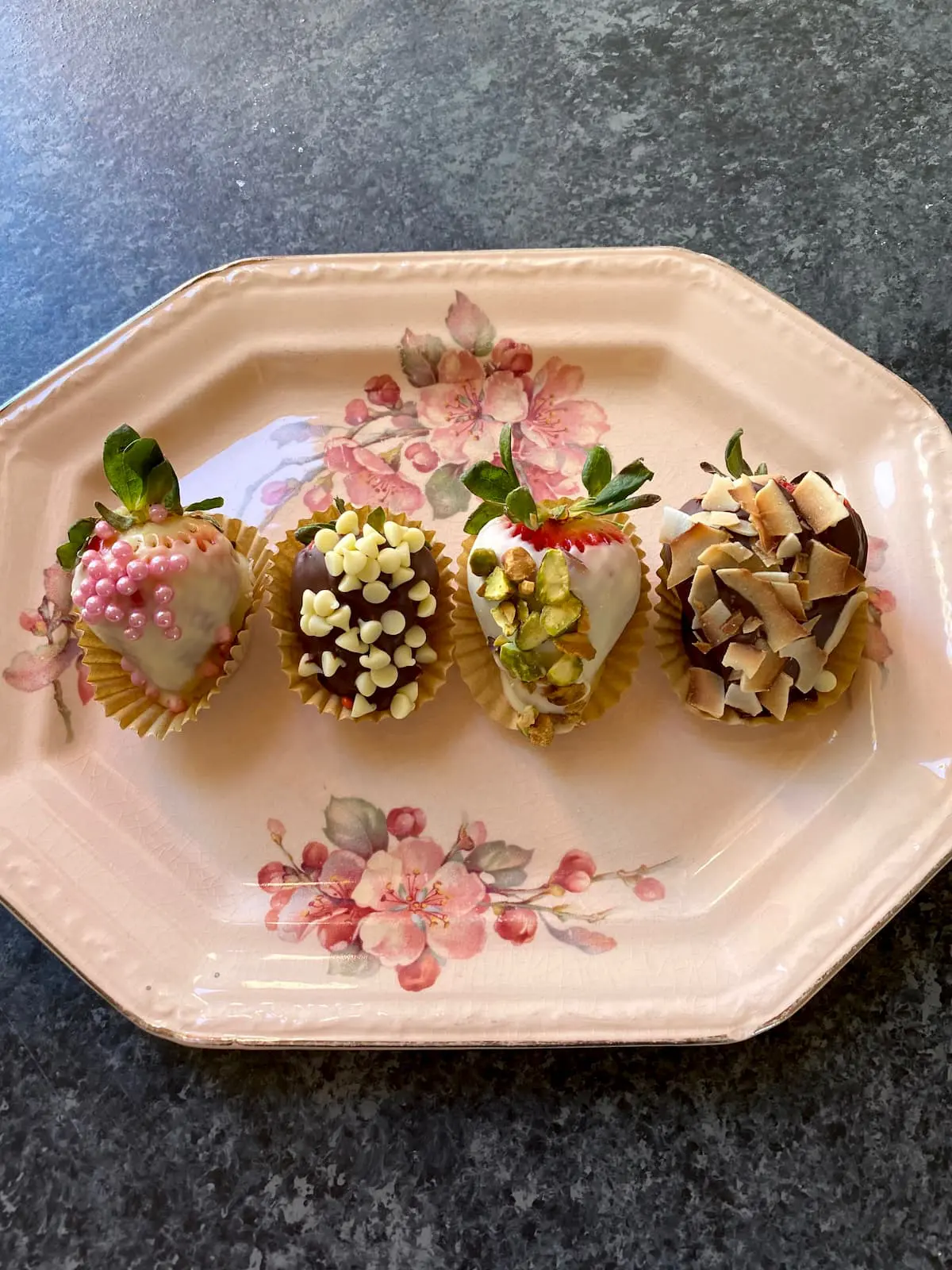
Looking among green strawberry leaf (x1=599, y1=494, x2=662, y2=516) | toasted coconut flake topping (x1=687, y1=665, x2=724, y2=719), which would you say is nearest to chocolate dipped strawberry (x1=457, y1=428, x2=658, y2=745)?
green strawberry leaf (x1=599, y1=494, x2=662, y2=516)

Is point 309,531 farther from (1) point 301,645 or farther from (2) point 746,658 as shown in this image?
(2) point 746,658

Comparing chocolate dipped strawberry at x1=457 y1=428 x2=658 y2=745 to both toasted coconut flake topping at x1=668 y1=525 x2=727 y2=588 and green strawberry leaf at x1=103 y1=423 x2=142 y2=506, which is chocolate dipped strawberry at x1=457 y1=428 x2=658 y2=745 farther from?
green strawberry leaf at x1=103 y1=423 x2=142 y2=506

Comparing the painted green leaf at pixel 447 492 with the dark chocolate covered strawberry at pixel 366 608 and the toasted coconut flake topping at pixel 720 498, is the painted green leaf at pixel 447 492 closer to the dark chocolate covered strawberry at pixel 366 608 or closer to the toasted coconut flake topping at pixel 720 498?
the dark chocolate covered strawberry at pixel 366 608

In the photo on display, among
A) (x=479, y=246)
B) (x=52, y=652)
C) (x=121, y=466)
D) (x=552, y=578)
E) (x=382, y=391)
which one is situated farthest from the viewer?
(x=479, y=246)

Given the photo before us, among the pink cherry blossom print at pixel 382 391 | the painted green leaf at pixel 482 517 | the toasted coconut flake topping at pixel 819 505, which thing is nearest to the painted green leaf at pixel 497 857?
the painted green leaf at pixel 482 517

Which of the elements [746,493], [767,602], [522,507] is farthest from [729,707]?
[522,507]
